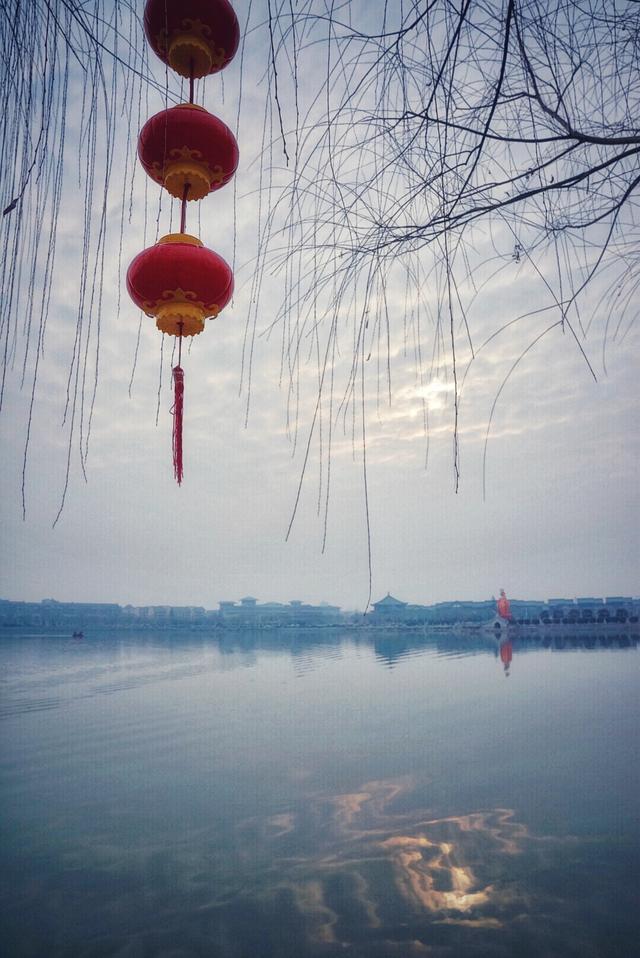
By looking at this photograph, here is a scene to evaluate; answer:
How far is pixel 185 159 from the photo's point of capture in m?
1.28

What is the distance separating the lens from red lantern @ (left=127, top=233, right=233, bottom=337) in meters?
1.26

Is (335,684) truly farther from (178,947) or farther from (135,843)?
(178,947)

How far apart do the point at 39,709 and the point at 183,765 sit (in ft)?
15.3

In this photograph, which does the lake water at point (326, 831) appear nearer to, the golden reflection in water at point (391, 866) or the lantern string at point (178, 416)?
the golden reflection in water at point (391, 866)

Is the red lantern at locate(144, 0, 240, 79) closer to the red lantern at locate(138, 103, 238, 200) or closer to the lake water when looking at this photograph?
the red lantern at locate(138, 103, 238, 200)

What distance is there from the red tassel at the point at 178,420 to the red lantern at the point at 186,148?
481 mm

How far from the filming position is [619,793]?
3.68 meters

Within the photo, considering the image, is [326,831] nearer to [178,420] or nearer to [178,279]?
[178,420]

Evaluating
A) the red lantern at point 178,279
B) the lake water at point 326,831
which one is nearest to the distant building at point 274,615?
the lake water at point 326,831

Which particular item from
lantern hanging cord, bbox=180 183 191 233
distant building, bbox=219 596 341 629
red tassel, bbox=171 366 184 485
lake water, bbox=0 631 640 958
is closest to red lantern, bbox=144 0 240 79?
lantern hanging cord, bbox=180 183 191 233

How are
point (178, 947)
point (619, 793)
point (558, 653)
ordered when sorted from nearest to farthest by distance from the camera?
point (178, 947)
point (619, 793)
point (558, 653)

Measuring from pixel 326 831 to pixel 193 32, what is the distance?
384 cm

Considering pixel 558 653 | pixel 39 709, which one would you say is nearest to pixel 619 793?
pixel 39 709

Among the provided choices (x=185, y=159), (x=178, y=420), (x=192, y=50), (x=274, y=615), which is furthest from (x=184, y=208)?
(x=274, y=615)
